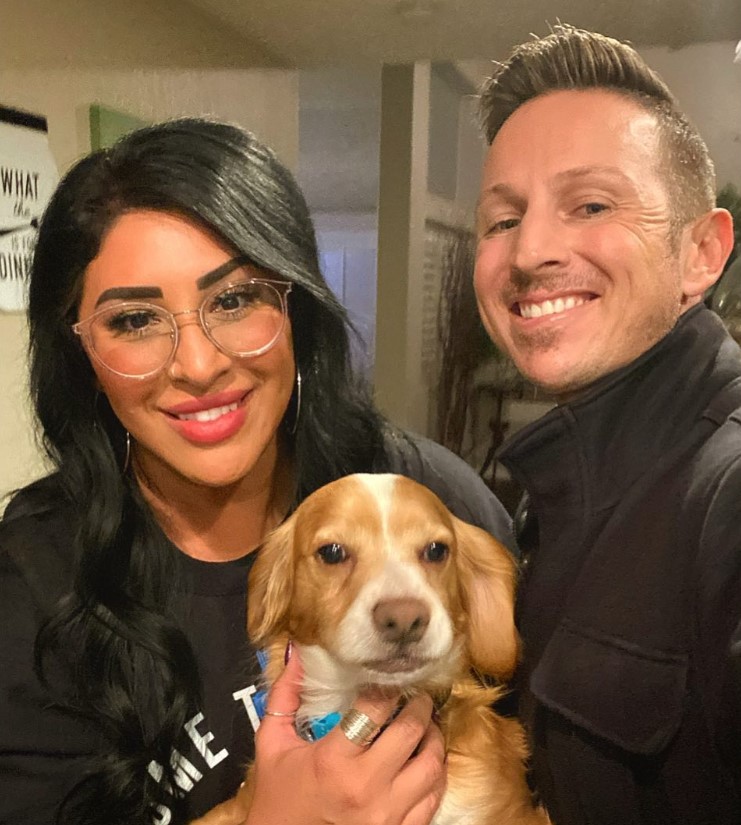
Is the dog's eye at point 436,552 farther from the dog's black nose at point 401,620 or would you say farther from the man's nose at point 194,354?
the man's nose at point 194,354

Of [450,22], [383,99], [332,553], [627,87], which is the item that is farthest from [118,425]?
[383,99]

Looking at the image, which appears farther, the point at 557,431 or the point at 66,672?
the point at 66,672

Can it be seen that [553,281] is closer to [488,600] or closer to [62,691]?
[488,600]

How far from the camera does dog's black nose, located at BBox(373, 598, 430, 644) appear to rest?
0.92 metres

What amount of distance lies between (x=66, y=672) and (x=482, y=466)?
5.61 feet

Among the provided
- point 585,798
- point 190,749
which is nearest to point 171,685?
point 190,749

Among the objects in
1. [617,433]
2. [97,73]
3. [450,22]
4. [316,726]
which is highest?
[450,22]

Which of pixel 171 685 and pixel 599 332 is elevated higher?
pixel 599 332

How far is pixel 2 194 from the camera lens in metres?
1.87

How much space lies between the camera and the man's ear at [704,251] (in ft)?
3.17

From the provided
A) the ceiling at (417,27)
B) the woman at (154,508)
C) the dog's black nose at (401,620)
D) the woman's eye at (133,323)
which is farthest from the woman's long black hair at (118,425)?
the ceiling at (417,27)

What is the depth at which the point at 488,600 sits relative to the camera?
43.4 inches

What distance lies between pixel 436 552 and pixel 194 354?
1.41 ft

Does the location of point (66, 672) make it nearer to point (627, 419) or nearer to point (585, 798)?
point (585, 798)
